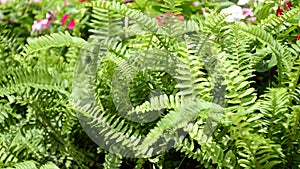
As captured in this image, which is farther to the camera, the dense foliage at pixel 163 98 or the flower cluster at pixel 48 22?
the flower cluster at pixel 48 22

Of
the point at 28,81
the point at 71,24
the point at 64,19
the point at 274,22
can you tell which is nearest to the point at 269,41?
the point at 274,22

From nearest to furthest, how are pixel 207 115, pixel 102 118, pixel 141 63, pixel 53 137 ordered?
pixel 207 115, pixel 102 118, pixel 141 63, pixel 53 137

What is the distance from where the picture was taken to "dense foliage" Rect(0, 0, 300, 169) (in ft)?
4.73

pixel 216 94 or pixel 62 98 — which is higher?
pixel 216 94

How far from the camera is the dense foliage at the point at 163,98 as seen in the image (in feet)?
4.73

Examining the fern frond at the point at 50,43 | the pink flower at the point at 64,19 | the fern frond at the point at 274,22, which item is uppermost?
the fern frond at the point at 274,22

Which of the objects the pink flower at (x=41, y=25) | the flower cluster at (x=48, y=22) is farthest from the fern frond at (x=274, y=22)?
the pink flower at (x=41, y=25)

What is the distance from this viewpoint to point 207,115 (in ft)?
4.78

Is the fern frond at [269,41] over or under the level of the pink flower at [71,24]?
over

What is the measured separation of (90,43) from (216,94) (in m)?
0.50

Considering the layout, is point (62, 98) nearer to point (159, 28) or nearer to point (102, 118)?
point (102, 118)

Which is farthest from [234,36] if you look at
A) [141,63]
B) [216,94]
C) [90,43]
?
[90,43]

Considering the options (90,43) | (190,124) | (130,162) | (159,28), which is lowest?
(130,162)

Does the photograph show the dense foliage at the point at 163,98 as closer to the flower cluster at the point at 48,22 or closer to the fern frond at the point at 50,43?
the fern frond at the point at 50,43
